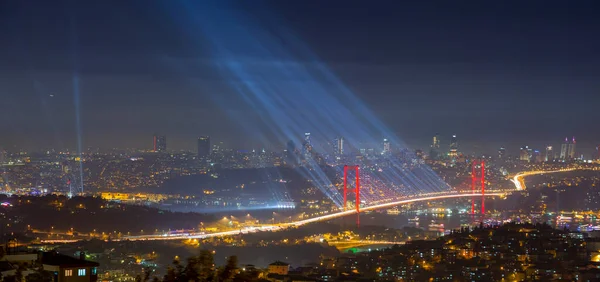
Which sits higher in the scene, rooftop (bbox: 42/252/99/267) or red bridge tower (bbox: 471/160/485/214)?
red bridge tower (bbox: 471/160/485/214)

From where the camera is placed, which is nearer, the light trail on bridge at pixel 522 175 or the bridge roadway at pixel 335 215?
the bridge roadway at pixel 335 215

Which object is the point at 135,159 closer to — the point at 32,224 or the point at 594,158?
the point at 594,158

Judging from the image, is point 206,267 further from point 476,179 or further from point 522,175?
point 522,175

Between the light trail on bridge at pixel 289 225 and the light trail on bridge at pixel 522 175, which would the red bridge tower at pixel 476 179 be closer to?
the light trail on bridge at pixel 289 225

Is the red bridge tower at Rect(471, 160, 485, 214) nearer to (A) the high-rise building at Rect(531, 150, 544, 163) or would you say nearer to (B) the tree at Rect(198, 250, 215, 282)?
(A) the high-rise building at Rect(531, 150, 544, 163)

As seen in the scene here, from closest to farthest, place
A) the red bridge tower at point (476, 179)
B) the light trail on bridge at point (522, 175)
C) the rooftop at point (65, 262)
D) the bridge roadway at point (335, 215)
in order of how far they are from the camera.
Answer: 1. the rooftop at point (65, 262)
2. the bridge roadway at point (335, 215)
3. the red bridge tower at point (476, 179)
4. the light trail on bridge at point (522, 175)

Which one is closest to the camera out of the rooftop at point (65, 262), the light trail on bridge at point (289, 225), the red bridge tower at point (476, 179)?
the rooftop at point (65, 262)

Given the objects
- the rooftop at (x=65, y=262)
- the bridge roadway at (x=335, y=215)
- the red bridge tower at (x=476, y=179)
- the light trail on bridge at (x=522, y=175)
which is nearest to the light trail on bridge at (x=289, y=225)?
the bridge roadway at (x=335, y=215)

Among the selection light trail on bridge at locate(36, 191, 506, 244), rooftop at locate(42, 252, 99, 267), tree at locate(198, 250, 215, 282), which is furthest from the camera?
light trail on bridge at locate(36, 191, 506, 244)

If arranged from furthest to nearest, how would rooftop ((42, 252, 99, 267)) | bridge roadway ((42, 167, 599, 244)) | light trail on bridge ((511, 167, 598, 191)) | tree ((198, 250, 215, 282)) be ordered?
light trail on bridge ((511, 167, 598, 191)) → bridge roadway ((42, 167, 599, 244)) → rooftop ((42, 252, 99, 267)) → tree ((198, 250, 215, 282))

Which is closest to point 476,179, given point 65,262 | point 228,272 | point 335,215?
point 335,215

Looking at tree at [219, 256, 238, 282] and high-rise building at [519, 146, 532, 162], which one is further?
high-rise building at [519, 146, 532, 162]

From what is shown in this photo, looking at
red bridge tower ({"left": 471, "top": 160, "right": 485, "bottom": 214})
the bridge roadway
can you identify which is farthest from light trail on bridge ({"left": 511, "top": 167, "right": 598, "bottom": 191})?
red bridge tower ({"left": 471, "top": 160, "right": 485, "bottom": 214})

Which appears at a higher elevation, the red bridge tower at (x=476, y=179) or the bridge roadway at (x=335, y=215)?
the red bridge tower at (x=476, y=179)
